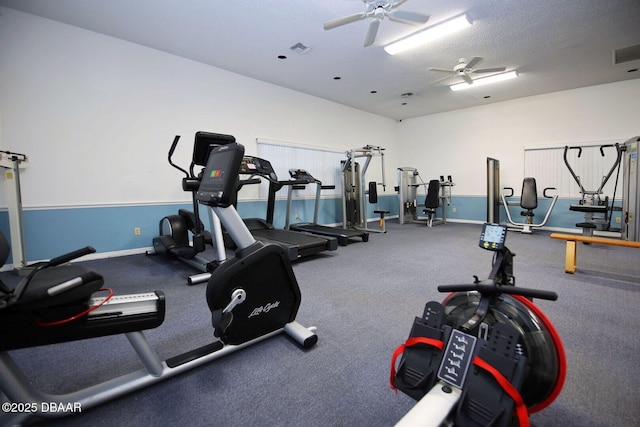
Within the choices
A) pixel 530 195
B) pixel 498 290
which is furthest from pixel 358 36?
pixel 530 195

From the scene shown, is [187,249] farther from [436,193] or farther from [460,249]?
[436,193]

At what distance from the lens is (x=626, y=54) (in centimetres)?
425

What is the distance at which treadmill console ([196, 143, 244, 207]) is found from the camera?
1470 mm

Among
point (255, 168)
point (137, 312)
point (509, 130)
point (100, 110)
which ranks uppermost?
point (509, 130)

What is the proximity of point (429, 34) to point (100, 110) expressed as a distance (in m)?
4.55

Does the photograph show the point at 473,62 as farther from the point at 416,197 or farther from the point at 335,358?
the point at 335,358

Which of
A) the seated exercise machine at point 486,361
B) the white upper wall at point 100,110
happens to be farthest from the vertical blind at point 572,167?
the seated exercise machine at point 486,361

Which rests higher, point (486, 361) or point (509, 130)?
point (509, 130)

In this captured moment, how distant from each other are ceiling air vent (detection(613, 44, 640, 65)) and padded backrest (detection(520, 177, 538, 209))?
90.0 inches

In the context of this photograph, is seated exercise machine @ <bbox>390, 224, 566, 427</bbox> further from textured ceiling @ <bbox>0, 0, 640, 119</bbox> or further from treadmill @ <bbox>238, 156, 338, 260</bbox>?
textured ceiling @ <bbox>0, 0, 640, 119</bbox>

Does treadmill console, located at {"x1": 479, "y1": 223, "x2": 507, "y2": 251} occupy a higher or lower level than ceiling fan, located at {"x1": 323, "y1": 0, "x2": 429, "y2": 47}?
lower

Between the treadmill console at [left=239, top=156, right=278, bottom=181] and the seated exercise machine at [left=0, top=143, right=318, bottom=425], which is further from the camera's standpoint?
the treadmill console at [left=239, top=156, right=278, bottom=181]

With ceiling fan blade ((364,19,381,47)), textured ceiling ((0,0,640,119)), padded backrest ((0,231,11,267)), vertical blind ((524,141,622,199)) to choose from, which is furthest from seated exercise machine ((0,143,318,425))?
vertical blind ((524,141,622,199))

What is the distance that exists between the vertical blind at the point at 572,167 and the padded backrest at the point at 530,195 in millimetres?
694
